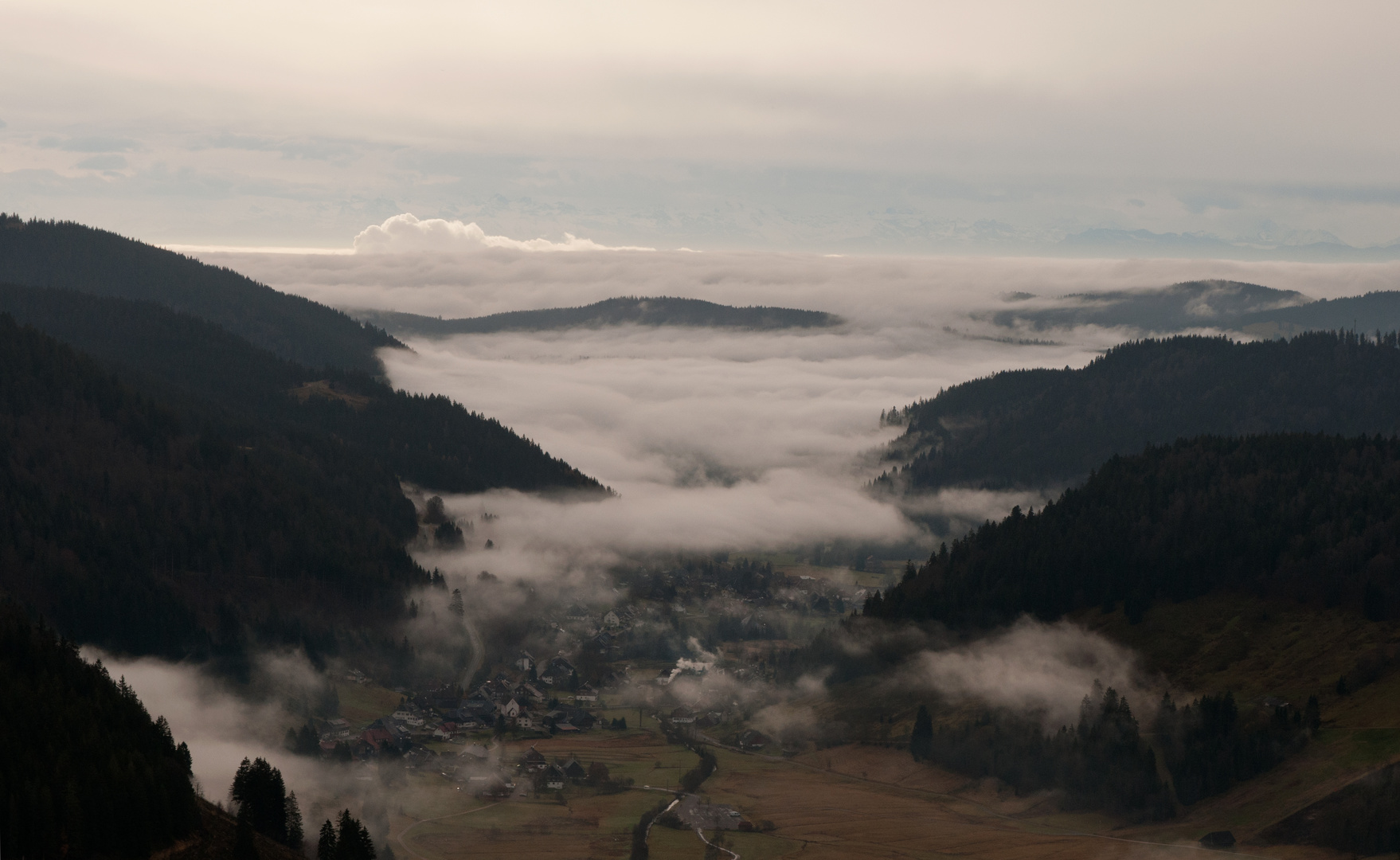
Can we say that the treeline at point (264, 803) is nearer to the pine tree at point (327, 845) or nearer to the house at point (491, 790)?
the pine tree at point (327, 845)

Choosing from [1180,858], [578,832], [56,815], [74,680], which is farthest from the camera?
[578,832]

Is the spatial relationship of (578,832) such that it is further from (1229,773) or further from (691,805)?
(1229,773)

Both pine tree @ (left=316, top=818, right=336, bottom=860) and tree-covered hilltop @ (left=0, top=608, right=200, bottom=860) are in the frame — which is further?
pine tree @ (left=316, top=818, right=336, bottom=860)

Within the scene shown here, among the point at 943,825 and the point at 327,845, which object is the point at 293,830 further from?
the point at 943,825

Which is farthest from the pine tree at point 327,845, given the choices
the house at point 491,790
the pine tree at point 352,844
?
the house at point 491,790

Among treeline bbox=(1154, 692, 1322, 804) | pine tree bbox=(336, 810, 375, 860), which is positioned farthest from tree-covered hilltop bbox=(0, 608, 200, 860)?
treeline bbox=(1154, 692, 1322, 804)

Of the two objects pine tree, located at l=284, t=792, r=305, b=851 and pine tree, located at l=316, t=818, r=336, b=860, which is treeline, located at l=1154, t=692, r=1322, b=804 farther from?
pine tree, located at l=284, t=792, r=305, b=851

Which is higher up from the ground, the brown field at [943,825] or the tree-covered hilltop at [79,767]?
the tree-covered hilltop at [79,767]

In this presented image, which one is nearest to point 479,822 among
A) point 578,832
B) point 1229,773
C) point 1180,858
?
point 578,832
